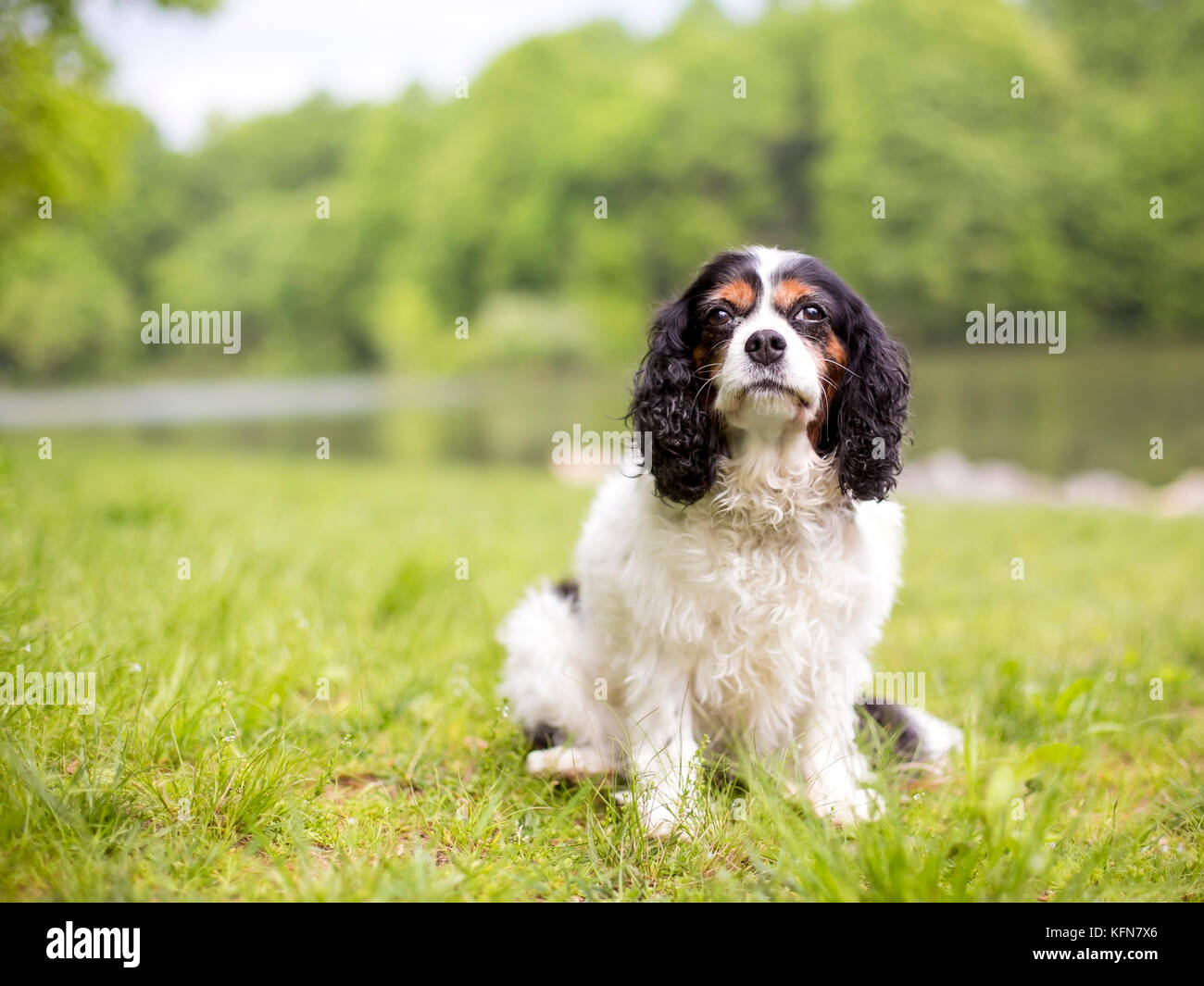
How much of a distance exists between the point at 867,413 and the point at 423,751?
74.4 inches

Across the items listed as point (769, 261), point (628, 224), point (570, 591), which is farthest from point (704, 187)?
point (769, 261)

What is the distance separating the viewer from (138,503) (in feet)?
21.4

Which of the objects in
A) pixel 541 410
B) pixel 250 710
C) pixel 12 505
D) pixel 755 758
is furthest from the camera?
pixel 541 410

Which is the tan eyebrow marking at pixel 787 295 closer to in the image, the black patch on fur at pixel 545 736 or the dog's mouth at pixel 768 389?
the dog's mouth at pixel 768 389

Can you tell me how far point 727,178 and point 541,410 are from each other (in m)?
17.5

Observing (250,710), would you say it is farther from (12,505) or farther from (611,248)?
(611,248)

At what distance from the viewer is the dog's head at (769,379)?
2.69 meters

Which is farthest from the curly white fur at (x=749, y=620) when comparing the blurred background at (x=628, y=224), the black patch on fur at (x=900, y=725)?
the blurred background at (x=628, y=224)

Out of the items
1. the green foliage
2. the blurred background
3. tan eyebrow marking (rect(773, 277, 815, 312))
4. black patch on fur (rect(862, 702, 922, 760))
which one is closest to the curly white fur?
black patch on fur (rect(862, 702, 922, 760))

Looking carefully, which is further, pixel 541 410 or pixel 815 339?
pixel 541 410

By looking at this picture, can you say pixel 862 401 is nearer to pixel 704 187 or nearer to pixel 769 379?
pixel 769 379
